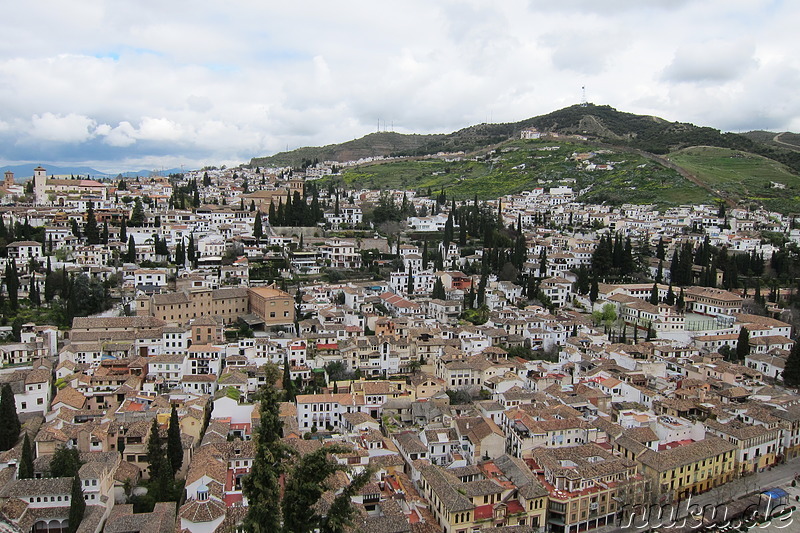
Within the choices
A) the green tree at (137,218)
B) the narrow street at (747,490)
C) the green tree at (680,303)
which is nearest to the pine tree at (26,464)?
the narrow street at (747,490)

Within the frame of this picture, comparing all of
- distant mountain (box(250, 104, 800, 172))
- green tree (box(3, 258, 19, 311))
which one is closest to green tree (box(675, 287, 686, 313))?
green tree (box(3, 258, 19, 311))

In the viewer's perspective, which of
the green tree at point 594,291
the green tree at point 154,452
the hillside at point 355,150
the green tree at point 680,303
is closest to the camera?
the green tree at point 154,452

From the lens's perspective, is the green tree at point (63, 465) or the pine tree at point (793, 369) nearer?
the green tree at point (63, 465)

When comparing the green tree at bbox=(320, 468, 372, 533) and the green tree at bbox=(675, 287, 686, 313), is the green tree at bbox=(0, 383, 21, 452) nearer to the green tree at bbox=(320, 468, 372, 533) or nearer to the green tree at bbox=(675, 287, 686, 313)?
the green tree at bbox=(320, 468, 372, 533)

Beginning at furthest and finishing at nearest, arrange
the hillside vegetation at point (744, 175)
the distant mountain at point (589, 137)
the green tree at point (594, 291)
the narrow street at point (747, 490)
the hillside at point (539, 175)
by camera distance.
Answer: the distant mountain at point (589, 137), the hillside at point (539, 175), the hillside vegetation at point (744, 175), the green tree at point (594, 291), the narrow street at point (747, 490)

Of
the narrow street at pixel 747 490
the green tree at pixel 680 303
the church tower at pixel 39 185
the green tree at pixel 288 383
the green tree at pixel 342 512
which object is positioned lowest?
the narrow street at pixel 747 490

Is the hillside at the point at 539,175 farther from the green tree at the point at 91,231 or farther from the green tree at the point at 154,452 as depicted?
the green tree at the point at 154,452

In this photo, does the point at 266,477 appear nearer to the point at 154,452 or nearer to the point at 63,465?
the point at 154,452
